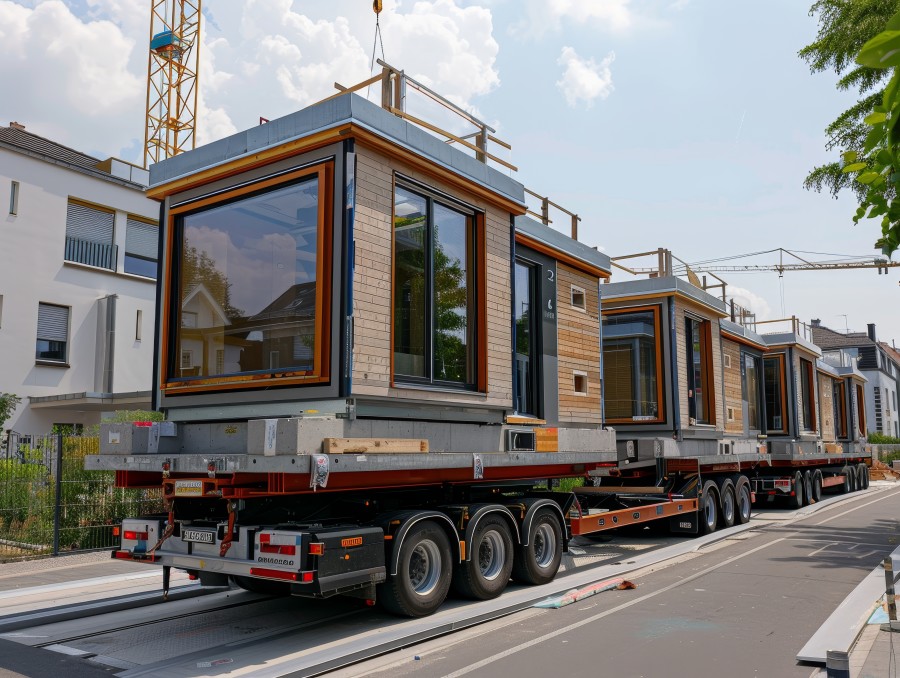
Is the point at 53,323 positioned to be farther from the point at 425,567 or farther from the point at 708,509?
the point at 425,567

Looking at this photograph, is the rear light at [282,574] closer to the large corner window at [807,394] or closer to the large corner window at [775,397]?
the large corner window at [775,397]

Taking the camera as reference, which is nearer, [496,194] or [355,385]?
[355,385]

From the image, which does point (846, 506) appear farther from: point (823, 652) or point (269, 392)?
point (269, 392)

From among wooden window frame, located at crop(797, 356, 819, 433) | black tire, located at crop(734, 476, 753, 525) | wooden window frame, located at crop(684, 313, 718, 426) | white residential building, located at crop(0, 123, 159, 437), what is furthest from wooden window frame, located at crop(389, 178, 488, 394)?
wooden window frame, located at crop(797, 356, 819, 433)

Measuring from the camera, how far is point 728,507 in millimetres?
15820

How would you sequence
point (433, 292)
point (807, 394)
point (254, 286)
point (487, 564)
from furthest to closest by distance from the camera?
point (807, 394)
point (487, 564)
point (433, 292)
point (254, 286)

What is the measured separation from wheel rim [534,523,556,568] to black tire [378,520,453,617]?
1829 mm

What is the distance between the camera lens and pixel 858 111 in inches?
717

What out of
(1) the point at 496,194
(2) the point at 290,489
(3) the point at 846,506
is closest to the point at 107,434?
(2) the point at 290,489

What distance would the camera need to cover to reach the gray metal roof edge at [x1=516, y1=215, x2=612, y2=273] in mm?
11477

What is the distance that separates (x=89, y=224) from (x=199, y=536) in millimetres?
18977

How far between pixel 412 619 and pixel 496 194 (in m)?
4.89

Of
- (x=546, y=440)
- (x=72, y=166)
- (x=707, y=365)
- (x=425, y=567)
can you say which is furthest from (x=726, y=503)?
(x=72, y=166)

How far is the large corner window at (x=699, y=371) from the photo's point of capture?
16.5 metres
